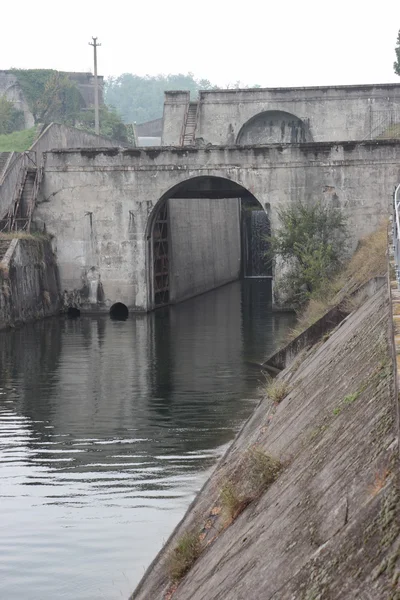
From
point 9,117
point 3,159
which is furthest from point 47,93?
point 3,159

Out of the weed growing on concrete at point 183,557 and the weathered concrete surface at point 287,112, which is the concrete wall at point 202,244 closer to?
the weathered concrete surface at point 287,112

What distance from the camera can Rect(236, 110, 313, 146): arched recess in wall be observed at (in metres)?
51.4

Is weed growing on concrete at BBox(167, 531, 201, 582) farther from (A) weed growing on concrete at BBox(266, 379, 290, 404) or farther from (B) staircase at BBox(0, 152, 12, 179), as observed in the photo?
(B) staircase at BBox(0, 152, 12, 179)

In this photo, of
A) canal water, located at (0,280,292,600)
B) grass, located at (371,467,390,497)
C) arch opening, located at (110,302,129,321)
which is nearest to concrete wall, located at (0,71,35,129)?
arch opening, located at (110,302,129,321)

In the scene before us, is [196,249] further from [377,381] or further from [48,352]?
[377,381]

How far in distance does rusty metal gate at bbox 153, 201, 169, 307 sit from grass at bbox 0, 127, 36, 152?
12.8 m

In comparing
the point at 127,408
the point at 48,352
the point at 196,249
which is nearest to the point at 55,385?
the point at 127,408

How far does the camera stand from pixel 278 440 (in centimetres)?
1003

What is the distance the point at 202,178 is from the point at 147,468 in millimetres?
23731

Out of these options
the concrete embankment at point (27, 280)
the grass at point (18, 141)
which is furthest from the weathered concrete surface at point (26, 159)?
the grass at point (18, 141)

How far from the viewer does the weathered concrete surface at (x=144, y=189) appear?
35438mm

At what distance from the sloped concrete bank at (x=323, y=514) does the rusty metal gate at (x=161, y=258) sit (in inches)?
1182

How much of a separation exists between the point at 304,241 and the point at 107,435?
60.6 ft

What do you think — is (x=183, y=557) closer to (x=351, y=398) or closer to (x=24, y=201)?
(x=351, y=398)
